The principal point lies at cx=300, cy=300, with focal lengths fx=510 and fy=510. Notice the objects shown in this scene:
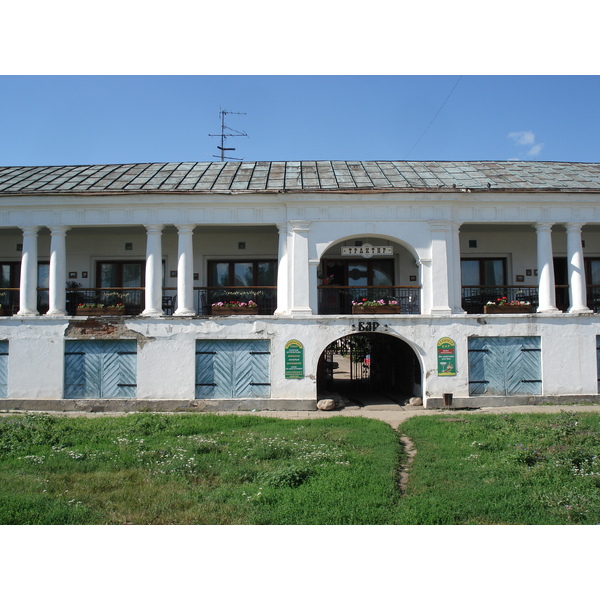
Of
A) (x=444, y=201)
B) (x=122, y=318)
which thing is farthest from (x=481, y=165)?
(x=122, y=318)

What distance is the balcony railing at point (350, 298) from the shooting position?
16.3m

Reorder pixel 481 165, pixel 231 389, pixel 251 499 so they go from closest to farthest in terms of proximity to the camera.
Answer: pixel 251 499 < pixel 231 389 < pixel 481 165

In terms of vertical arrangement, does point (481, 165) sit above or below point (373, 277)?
above

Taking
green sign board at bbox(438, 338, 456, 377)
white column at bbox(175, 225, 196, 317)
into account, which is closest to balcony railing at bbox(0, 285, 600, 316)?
white column at bbox(175, 225, 196, 317)

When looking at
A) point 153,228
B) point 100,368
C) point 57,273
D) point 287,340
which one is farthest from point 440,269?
point 57,273

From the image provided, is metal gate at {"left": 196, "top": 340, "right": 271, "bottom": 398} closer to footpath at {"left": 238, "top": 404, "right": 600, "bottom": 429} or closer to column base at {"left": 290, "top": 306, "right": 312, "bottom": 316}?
footpath at {"left": 238, "top": 404, "right": 600, "bottom": 429}

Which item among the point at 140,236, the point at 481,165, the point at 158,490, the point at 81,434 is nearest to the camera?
the point at 158,490

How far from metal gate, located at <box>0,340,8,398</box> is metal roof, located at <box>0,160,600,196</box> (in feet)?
15.5

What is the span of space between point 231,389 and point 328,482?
8154mm

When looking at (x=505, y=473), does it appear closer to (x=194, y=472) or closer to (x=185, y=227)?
(x=194, y=472)

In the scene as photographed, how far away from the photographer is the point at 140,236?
715 inches

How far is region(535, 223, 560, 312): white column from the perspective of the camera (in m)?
15.9

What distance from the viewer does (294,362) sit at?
595 inches

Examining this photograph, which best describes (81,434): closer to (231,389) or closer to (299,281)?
(231,389)
